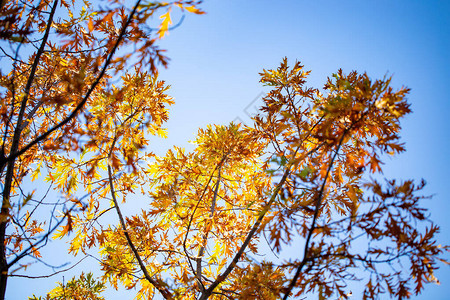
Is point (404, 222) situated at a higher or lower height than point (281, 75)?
lower

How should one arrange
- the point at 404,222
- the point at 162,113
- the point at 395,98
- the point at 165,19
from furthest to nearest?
the point at 162,113
the point at 395,98
the point at 404,222
the point at 165,19

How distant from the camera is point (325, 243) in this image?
220 centimetres

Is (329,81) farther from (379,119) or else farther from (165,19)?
(165,19)

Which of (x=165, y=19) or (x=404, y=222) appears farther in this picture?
(x=404, y=222)

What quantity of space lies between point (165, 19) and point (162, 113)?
337 centimetres

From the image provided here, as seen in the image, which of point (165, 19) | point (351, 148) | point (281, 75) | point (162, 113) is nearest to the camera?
point (165, 19)

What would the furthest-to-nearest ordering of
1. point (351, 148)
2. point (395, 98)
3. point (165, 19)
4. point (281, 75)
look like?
point (281, 75) < point (351, 148) < point (395, 98) < point (165, 19)

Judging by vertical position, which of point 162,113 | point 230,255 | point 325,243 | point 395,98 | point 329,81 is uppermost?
point 162,113

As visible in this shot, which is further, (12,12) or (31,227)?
(31,227)

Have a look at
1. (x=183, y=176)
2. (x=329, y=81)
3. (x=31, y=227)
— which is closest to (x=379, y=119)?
(x=329, y=81)

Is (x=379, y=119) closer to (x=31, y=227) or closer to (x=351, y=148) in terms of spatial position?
(x=351, y=148)

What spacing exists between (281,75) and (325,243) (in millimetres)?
2872

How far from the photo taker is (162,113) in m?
5.04

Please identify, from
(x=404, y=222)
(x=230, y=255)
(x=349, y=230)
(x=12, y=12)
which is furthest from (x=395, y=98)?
(x=230, y=255)
